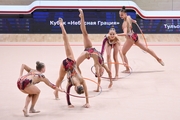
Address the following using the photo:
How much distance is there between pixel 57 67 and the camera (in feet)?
32.2

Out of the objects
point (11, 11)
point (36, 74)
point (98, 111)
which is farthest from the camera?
point (11, 11)

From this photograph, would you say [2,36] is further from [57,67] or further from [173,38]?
[173,38]

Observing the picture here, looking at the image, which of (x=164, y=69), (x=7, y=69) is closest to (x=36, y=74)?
(x=7, y=69)

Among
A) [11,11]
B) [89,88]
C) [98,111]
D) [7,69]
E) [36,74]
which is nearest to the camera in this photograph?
[36,74]

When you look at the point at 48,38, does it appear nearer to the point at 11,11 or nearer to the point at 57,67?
the point at 11,11

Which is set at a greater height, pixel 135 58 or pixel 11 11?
pixel 11 11

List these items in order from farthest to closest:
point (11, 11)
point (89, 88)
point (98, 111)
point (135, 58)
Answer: point (11, 11), point (135, 58), point (89, 88), point (98, 111)

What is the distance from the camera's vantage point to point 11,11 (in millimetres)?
12758

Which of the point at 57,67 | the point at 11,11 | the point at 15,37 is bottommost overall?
the point at 57,67

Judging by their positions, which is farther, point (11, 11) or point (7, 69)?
point (11, 11)

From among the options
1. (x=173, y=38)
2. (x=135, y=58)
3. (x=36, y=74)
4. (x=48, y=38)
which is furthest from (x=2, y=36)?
(x=36, y=74)

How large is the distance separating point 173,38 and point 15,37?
4.95 metres

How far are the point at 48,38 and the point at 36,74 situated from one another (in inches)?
247

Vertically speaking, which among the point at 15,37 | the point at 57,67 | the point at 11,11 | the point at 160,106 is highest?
the point at 11,11
